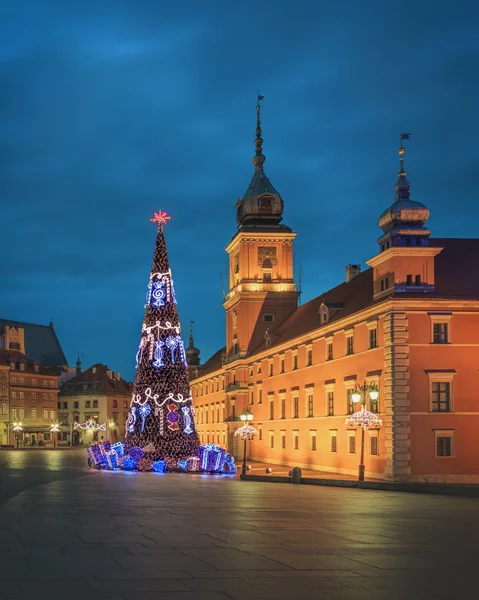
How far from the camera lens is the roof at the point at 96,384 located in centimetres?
13738

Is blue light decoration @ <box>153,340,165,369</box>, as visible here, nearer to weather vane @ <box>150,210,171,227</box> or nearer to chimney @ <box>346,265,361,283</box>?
weather vane @ <box>150,210,171,227</box>

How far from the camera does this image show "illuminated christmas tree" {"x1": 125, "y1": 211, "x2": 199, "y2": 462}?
45.5m

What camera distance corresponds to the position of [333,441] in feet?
169

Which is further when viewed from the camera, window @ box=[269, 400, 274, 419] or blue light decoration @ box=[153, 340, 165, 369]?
window @ box=[269, 400, 274, 419]

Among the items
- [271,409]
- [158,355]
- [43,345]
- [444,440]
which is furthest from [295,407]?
[43,345]

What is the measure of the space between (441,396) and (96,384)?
332ft

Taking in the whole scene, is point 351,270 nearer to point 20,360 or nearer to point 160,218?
point 160,218

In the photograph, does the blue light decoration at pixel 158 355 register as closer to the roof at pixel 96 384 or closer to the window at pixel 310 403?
the window at pixel 310 403

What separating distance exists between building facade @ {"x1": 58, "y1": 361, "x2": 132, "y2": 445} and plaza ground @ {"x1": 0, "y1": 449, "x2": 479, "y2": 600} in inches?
4348

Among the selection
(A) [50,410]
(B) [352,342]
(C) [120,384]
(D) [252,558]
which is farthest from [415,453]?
(C) [120,384]

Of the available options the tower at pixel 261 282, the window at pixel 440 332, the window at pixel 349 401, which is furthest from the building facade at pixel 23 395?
the window at pixel 440 332

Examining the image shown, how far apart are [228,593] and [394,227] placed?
1390 inches

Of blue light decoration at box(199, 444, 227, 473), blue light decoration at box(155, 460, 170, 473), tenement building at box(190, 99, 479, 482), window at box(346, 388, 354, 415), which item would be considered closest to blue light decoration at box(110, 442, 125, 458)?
blue light decoration at box(155, 460, 170, 473)

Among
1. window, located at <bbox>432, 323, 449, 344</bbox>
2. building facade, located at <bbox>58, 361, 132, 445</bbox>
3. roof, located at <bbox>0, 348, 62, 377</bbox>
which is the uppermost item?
window, located at <bbox>432, 323, 449, 344</bbox>
